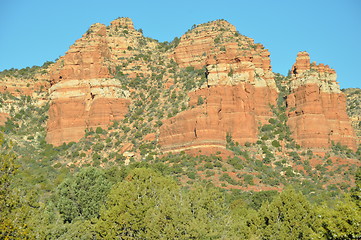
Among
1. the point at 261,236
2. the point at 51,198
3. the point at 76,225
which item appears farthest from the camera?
the point at 51,198

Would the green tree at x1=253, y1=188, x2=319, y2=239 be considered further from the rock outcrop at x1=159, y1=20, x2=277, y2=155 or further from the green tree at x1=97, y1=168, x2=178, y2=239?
the rock outcrop at x1=159, y1=20, x2=277, y2=155

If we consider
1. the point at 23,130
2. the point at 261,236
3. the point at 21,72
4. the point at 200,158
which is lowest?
the point at 261,236

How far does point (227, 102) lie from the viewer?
112 m

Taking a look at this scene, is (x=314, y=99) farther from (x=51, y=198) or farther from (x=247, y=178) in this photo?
(x=51, y=198)

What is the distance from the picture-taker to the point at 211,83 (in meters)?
112

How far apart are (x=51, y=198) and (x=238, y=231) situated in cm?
3457

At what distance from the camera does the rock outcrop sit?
10619 centimetres

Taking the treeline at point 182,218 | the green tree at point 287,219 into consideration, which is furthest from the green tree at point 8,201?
the green tree at point 287,219

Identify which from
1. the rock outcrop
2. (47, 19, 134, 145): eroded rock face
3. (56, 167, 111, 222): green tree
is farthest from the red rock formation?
(56, 167, 111, 222): green tree

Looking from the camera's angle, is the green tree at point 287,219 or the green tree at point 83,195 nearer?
the green tree at point 287,219

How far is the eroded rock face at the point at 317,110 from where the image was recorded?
11188 cm

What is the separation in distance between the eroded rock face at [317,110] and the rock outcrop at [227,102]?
629 cm

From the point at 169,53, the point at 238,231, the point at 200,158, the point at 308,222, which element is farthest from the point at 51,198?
the point at 169,53

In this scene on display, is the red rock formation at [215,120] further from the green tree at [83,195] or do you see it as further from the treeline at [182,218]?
the treeline at [182,218]
